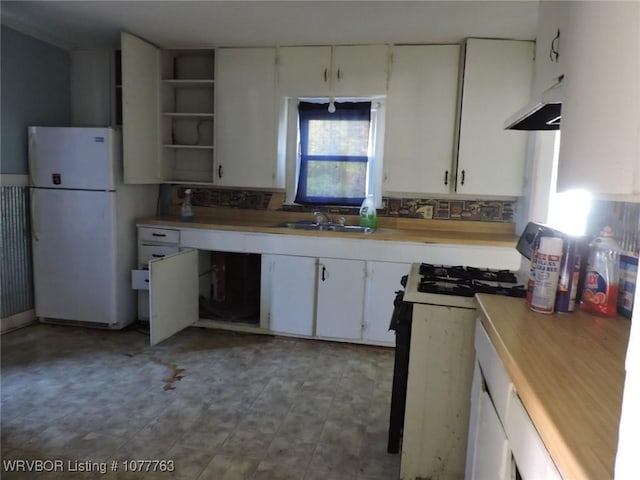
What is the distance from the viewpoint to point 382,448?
2100 mm

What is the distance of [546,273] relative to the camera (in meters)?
1.42

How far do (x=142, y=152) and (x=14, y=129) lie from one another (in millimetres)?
905

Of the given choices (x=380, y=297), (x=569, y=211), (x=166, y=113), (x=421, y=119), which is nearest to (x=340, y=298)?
(x=380, y=297)

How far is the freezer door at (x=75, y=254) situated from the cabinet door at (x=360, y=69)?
6.41ft

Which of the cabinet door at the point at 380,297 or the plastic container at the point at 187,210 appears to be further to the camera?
the plastic container at the point at 187,210

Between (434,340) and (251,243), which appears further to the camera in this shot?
(251,243)

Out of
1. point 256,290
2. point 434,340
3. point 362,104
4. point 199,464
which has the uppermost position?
point 362,104

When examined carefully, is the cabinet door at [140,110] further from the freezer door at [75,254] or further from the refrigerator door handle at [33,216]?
the refrigerator door handle at [33,216]

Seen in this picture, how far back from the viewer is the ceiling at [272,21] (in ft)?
8.77

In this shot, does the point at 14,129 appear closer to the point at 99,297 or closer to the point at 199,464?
the point at 99,297

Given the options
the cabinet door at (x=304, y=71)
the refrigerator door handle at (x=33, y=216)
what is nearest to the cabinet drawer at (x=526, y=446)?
the cabinet door at (x=304, y=71)

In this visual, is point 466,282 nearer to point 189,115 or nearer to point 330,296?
point 330,296

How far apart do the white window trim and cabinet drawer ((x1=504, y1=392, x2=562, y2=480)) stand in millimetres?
2806

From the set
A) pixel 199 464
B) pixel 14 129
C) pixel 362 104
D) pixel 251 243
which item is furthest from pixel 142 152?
pixel 199 464
